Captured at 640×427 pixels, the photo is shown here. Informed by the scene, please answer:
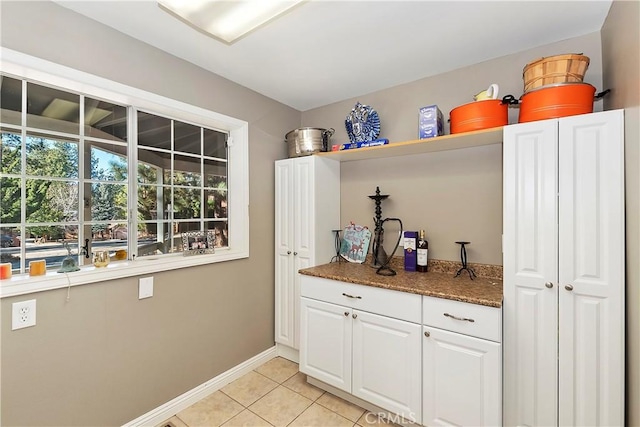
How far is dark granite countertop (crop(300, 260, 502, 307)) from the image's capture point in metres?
1.62

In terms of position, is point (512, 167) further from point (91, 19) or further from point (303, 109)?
point (91, 19)

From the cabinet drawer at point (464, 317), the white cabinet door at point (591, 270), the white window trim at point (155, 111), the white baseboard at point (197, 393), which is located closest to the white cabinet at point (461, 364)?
the cabinet drawer at point (464, 317)

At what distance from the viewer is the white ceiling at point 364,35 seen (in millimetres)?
1548

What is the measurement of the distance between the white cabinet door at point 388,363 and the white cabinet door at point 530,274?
49 cm

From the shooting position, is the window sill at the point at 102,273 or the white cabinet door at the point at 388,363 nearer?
the window sill at the point at 102,273

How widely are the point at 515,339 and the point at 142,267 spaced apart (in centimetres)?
225

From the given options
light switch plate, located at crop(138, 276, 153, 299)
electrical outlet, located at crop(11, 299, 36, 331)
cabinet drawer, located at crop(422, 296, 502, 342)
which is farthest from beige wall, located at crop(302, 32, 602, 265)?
electrical outlet, located at crop(11, 299, 36, 331)

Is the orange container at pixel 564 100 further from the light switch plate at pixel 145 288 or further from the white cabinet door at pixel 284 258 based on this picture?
the light switch plate at pixel 145 288

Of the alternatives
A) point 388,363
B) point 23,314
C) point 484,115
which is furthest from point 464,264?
point 23,314

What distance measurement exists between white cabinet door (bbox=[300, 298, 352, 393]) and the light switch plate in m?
1.06

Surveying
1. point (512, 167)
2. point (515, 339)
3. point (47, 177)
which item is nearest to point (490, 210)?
point (512, 167)

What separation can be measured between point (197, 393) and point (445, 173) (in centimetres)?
250

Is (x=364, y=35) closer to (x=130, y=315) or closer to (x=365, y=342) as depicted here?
(x=365, y=342)

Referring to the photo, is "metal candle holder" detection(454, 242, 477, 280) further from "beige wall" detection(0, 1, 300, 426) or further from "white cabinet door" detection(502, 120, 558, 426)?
"beige wall" detection(0, 1, 300, 426)
